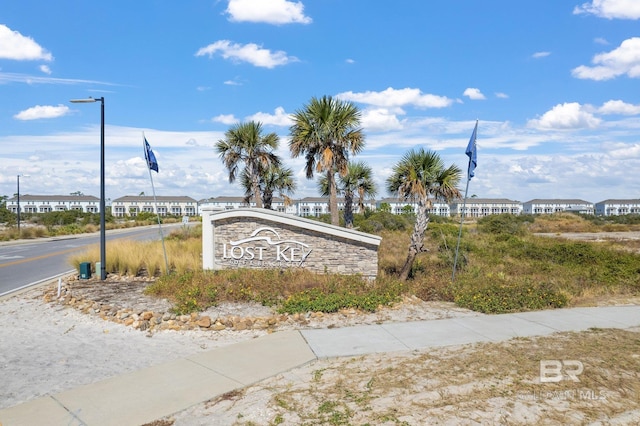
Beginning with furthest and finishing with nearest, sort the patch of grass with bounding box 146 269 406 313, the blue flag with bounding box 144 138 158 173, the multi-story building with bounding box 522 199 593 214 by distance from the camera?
1. the multi-story building with bounding box 522 199 593 214
2. the blue flag with bounding box 144 138 158 173
3. the patch of grass with bounding box 146 269 406 313

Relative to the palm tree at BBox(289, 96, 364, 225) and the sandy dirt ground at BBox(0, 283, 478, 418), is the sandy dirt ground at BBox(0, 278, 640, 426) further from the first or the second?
the palm tree at BBox(289, 96, 364, 225)

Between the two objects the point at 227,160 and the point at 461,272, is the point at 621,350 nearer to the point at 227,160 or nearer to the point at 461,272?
the point at 461,272

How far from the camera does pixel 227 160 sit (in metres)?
25.7

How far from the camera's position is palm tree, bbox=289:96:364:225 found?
18562mm

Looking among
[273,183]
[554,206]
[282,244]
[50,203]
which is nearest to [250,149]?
[273,183]

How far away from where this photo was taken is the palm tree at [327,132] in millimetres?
18562

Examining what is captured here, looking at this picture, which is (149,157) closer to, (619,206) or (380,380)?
(380,380)

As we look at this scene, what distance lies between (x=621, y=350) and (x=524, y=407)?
3.10 meters

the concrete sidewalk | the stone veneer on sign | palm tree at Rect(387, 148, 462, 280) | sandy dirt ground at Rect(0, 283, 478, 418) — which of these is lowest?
sandy dirt ground at Rect(0, 283, 478, 418)

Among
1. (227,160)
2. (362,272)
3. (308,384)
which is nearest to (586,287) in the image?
(362,272)

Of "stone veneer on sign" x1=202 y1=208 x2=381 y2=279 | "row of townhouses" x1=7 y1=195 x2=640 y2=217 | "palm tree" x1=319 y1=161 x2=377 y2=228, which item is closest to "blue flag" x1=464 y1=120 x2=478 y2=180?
"stone veneer on sign" x1=202 y1=208 x2=381 y2=279

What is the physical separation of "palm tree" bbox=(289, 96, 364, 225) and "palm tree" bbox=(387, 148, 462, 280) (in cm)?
583

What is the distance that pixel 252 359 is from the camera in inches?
269

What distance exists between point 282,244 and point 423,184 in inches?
180
